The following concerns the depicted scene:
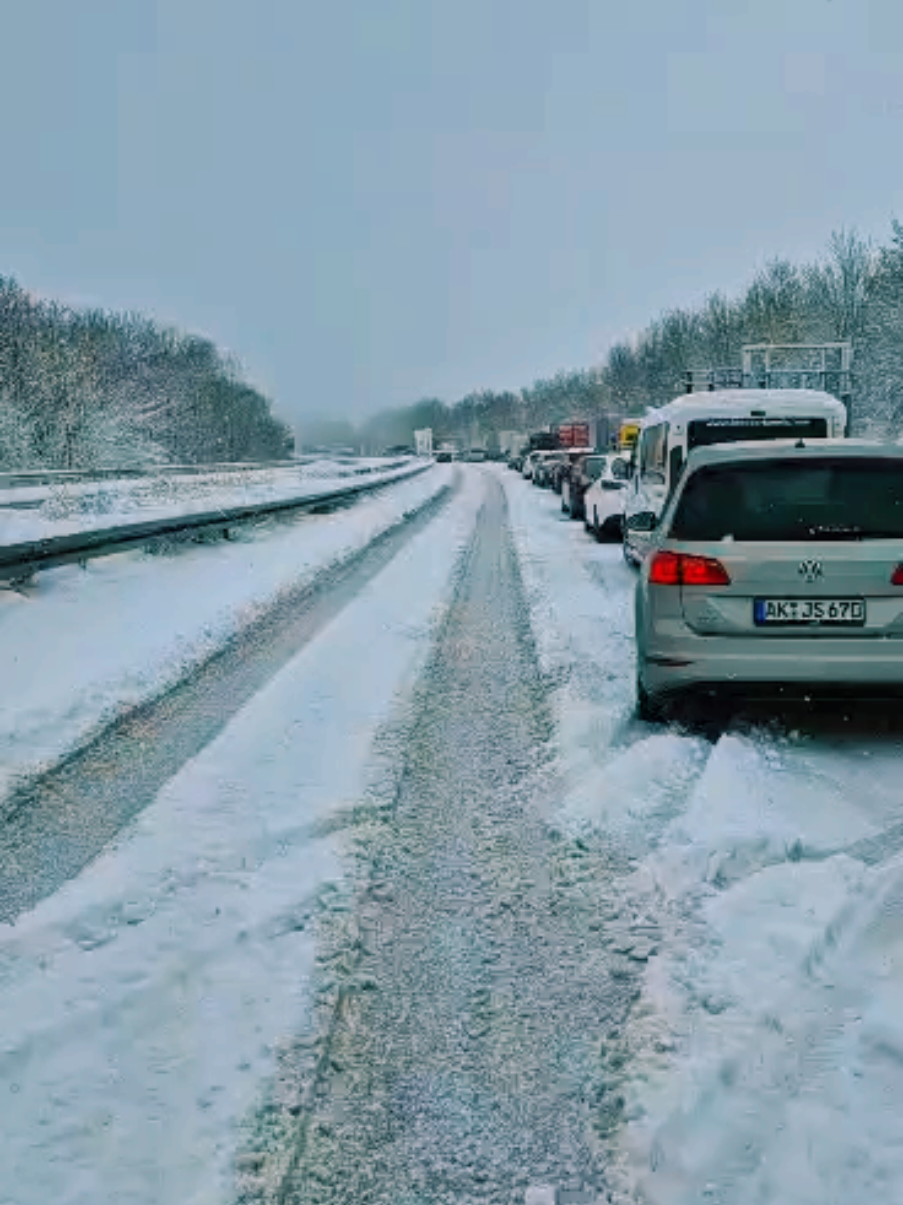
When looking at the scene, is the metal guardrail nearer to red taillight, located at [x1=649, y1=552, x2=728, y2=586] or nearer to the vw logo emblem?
red taillight, located at [x1=649, y1=552, x2=728, y2=586]

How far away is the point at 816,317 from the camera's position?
6862cm

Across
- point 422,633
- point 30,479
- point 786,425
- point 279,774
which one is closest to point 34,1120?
point 279,774

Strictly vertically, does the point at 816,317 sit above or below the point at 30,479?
above

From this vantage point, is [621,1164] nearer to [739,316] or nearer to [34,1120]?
Answer: [34,1120]

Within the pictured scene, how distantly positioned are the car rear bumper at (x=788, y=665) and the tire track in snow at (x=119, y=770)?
2867 mm

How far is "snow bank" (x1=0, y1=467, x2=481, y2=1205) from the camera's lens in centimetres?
263

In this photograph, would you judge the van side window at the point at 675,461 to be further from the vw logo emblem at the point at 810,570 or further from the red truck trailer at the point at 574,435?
the red truck trailer at the point at 574,435

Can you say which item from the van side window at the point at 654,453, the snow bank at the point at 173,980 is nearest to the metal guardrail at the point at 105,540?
the snow bank at the point at 173,980

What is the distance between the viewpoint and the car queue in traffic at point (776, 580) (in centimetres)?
594

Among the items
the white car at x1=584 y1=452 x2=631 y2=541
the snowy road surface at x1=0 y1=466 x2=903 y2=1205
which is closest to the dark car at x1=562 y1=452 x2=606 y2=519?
the white car at x1=584 y1=452 x2=631 y2=541

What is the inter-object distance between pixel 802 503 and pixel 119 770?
407 cm

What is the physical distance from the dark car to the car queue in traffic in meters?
17.8

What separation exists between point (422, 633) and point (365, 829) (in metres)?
5.43

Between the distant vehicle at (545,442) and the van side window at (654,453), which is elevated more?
the distant vehicle at (545,442)
